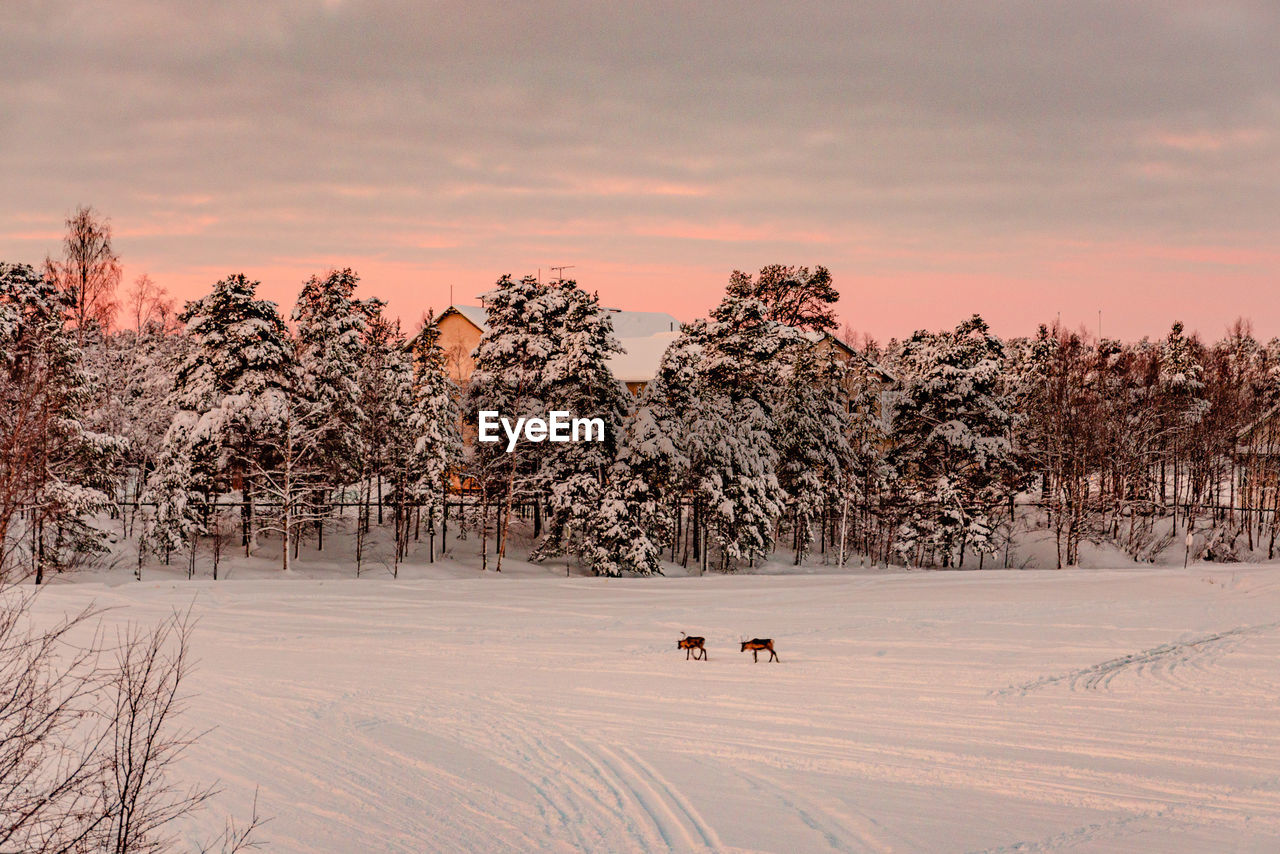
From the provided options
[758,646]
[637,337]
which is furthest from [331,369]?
[637,337]

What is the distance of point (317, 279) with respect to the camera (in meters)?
43.3

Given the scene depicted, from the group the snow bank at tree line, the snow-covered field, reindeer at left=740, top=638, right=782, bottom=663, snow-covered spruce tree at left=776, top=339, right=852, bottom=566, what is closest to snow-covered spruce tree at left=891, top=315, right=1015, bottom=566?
snow-covered spruce tree at left=776, top=339, right=852, bottom=566

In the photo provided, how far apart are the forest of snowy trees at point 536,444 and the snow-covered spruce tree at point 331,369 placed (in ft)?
0.37

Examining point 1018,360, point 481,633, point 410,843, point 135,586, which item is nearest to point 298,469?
point 135,586

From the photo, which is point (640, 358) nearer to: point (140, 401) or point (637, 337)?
point (637, 337)

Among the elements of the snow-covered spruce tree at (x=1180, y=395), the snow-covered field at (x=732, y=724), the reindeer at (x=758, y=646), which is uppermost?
the snow-covered spruce tree at (x=1180, y=395)

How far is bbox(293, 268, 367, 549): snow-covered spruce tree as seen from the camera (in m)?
41.8

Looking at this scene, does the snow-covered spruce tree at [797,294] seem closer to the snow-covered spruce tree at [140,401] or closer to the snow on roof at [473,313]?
the snow on roof at [473,313]

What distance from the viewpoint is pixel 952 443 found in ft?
147

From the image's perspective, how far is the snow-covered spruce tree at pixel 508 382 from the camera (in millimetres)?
42438

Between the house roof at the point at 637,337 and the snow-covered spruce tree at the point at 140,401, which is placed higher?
the house roof at the point at 637,337

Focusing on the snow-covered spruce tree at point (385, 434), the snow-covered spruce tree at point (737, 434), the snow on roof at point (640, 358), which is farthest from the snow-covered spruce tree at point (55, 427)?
the snow on roof at point (640, 358)

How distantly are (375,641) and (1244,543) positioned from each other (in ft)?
161

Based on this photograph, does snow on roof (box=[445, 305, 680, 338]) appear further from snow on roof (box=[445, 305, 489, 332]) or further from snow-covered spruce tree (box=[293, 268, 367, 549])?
snow-covered spruce tree (box=[293, 268, 367, 549])
